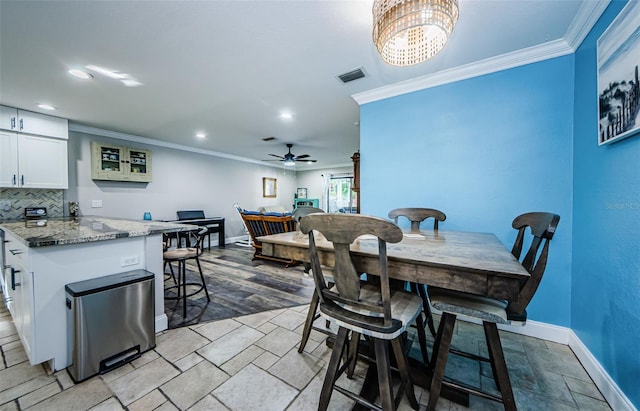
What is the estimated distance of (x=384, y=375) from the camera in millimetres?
1081

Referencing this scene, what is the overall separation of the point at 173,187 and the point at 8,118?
2534mm

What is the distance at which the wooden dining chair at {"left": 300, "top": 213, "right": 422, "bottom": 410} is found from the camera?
3.12ft

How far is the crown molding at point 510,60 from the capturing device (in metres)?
1.59

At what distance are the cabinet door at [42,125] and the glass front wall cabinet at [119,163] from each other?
554mm

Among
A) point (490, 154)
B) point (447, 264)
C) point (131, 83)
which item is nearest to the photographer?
point (447, 264)

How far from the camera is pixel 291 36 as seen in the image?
1.84 meters

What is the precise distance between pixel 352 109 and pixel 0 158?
16.1 feet

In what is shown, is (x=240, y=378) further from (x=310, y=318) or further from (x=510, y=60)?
(x=510, y=60)

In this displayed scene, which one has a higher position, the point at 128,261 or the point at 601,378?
the point at 128,261

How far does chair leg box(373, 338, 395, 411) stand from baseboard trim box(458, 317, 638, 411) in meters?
1.29

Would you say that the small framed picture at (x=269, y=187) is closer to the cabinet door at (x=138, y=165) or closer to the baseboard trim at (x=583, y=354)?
the cabinet door at (x=138, y=165)

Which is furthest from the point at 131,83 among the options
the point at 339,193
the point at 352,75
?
the point at 339,193

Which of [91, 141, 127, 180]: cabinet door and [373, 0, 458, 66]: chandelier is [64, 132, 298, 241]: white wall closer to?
[91, 141, 127, 180]: cabinet door

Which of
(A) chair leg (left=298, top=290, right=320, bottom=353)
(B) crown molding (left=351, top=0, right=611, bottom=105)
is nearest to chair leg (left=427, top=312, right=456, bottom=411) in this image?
(A) chair leg (left=298, top=290, right=320, bottom=353)
